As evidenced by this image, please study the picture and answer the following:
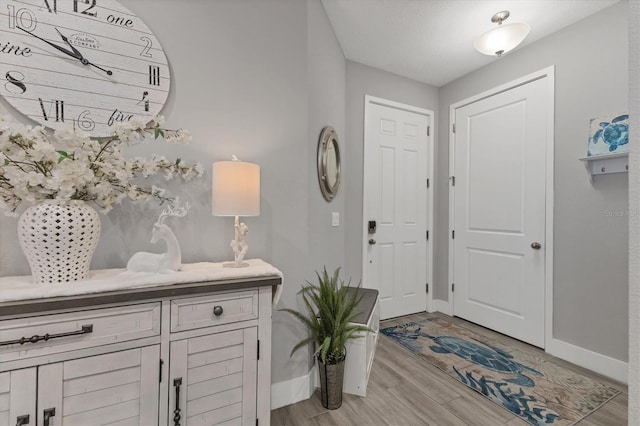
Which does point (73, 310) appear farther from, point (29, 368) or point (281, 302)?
point (281, 302)

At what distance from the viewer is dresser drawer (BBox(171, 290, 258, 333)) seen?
115cm

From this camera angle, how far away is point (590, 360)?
2.10 metres

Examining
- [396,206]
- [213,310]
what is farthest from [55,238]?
[396,206]

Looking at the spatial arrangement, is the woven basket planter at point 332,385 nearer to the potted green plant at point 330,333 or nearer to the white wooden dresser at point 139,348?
the potted green plant at point 330,333

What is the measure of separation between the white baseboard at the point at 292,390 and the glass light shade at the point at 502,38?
268cm

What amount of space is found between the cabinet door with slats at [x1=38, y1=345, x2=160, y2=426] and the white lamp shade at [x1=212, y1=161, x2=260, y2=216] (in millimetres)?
638

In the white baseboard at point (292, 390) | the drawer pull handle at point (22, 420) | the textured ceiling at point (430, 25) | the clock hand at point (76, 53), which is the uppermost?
the textured ceiling at point (430, 25)

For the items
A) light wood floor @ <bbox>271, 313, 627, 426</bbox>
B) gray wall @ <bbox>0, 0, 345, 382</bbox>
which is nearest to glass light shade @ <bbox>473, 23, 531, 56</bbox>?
gray wall @ <bbox>0, 0, 345, 382</bbox>

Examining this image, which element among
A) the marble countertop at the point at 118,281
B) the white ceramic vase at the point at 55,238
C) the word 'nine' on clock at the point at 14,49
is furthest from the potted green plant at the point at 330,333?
the word 'nine' on clock at the point at 14,49

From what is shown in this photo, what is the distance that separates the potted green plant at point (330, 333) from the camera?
1.66 m

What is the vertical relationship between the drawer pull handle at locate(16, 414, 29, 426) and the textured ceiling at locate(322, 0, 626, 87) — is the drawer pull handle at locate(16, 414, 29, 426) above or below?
below

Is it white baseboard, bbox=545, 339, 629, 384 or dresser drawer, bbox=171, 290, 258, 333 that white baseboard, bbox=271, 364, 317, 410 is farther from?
white baseboard, bbox=545, 339, 629, 384

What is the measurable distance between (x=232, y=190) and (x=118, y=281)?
58 centimetres

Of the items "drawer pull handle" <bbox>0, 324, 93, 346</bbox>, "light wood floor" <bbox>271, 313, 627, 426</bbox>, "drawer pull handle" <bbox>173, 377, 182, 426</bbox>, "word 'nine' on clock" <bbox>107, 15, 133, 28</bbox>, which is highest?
"word 'nine' on clock" <bbox>107, 15, 133, 28</bbox>
